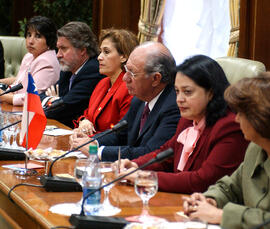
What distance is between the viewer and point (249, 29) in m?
3.94

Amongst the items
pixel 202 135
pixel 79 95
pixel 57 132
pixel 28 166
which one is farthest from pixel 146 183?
pixel 79 95

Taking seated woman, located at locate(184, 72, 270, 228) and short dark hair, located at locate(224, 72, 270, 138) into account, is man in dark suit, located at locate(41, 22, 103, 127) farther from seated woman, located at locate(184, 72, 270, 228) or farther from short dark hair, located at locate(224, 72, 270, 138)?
short dark hair, located at locate(224, 72, 270, 138)

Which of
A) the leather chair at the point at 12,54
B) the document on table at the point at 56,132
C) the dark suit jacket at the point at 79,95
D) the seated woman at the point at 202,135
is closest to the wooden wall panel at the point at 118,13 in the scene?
the leather chair at the point at 12,54

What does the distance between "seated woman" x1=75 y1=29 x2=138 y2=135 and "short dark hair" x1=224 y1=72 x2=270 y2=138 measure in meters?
1.83

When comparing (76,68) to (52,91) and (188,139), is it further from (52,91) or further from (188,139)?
(188,139)

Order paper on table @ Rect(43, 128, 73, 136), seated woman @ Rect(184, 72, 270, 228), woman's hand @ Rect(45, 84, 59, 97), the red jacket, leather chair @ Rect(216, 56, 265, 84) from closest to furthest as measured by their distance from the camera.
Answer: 1. seated woman @ Rect(184, 72, 270, 228)
2. leather chair @ Rect(216, 56, 265, 84)
3. paper on table @ Rect(43, 128, 73, 136)
4. the red jacket
5. woman's hand @ Rect(45, 84, 59, 97)

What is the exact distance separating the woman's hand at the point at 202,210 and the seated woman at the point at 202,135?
0.31m

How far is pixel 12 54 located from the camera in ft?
23.0

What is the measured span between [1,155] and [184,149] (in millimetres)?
984

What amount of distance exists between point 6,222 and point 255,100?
1213 mm

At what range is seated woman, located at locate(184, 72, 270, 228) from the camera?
1919 millimetres

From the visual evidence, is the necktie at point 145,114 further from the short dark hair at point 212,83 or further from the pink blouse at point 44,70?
the pink blouse at point 44,70

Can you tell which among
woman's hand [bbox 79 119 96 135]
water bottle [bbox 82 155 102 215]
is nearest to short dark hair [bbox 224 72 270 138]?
water bottle [bbox 82 155 102 215]

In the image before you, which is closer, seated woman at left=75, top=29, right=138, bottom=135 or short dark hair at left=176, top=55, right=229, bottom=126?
short dark hair at left=176, top=55, right=229, bottom=126
